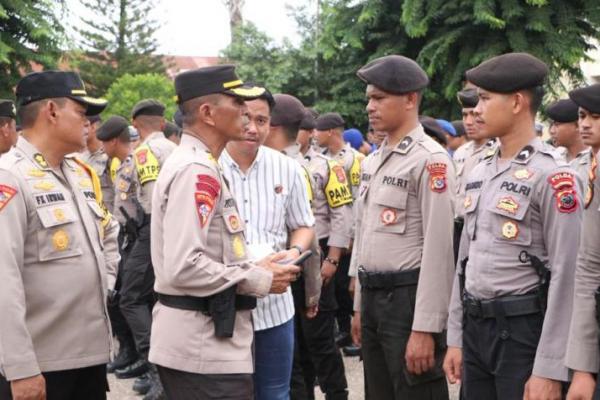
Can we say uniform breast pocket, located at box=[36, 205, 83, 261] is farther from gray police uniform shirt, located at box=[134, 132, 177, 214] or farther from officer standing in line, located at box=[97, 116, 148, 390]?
officer standing in line, located at box=[97, 116, 148, 390]

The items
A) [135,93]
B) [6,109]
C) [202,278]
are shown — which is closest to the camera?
[202,278]

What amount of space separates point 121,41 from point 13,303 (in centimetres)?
3468

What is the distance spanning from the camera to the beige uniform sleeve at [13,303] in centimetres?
303

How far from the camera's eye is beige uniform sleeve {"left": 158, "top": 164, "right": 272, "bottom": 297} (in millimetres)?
2863

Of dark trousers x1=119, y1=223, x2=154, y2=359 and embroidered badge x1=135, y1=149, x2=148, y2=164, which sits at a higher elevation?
embroidered badge x1=135, y1=149, x2=148, y2=164

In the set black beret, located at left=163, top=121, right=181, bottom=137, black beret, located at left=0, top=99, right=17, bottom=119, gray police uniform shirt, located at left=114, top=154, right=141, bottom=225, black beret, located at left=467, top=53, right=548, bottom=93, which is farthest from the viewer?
black beret, located at left=163, top=121, right=181, bottom=137

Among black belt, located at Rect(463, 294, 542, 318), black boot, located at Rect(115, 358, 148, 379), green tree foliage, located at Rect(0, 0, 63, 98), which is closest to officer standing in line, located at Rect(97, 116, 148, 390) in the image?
black boot, located at Rect(115, 358, 148, 379)

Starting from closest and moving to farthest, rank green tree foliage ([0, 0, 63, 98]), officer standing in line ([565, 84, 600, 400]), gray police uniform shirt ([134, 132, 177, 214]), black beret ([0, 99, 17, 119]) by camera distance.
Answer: officer standing in line ([565, 84, 600, 400]), black beret ([0, 99, 17, 119]), gray police uniform shirt ([134, 132, 177, 214]), green tree foliage ([0, 0, 63, 98])

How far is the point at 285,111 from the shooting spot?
5.14 meters

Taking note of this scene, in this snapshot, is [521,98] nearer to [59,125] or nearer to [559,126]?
[59,125]

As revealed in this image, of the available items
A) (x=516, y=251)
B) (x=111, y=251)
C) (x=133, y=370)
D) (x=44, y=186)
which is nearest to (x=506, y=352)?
(x=516, y=251)

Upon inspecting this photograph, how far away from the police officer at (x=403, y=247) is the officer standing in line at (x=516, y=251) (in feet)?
0.84

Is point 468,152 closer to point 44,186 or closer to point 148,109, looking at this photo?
point 148,109

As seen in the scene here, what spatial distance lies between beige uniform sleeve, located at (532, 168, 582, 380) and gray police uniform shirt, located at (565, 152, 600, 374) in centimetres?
22
